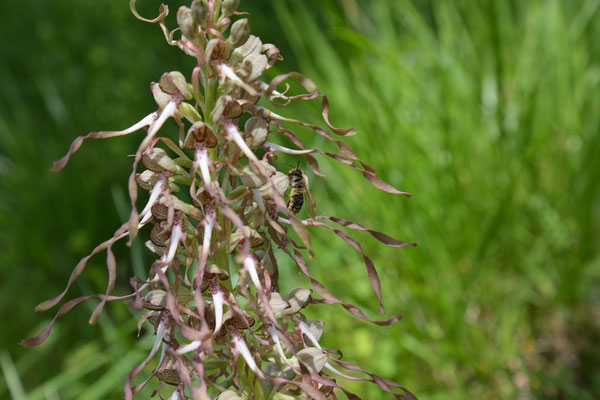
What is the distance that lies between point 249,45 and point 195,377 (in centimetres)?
41

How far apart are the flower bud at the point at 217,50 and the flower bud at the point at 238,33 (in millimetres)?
15

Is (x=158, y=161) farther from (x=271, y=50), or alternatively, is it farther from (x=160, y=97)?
(x=271, y=50)

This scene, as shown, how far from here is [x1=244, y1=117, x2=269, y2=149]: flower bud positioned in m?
0.71

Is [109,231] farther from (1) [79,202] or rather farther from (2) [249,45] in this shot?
(2) [249,45]

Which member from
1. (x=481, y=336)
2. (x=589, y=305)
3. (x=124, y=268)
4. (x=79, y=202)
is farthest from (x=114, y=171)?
(x=589, y=305)

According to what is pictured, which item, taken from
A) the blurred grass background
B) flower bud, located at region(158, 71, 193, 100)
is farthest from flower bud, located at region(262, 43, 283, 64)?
the blurred grass background

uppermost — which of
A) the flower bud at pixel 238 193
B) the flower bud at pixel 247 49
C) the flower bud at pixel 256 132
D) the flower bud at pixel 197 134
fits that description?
the flower bud at pixel 247 49

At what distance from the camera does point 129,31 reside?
309 cm

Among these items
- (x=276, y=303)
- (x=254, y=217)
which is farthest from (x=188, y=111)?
(x=276, y=303)

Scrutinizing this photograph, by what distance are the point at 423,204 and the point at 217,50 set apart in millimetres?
Answer: 1535

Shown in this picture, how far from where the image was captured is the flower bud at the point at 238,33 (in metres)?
0.69

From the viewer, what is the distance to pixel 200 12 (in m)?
0.67

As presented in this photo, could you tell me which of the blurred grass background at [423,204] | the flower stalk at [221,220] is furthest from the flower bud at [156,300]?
the blurred grass background at [423,204]

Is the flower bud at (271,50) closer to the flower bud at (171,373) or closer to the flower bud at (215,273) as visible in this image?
the flower bud at (215,273)
